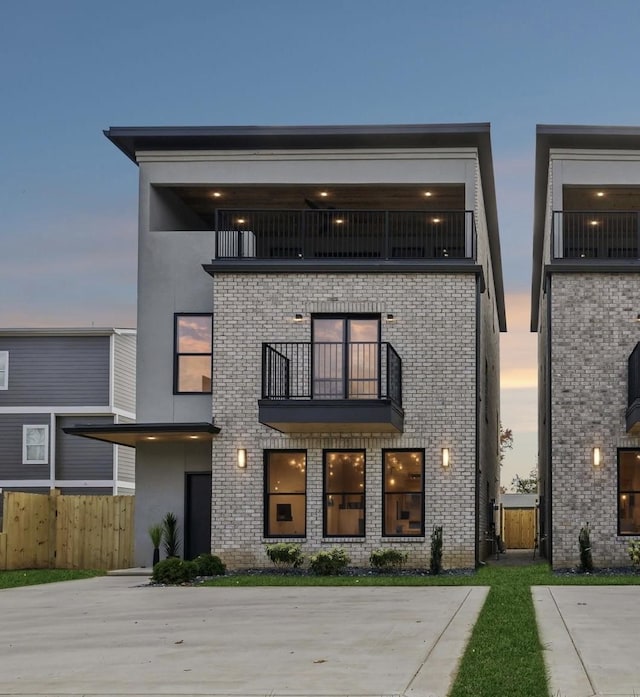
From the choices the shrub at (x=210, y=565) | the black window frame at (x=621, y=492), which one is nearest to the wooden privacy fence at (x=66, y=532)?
the shrub at (x=210, y=565)

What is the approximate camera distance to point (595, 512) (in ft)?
72.9

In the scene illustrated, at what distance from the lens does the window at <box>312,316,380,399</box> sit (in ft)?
72.5

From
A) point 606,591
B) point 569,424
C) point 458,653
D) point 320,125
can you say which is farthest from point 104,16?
point 458,653

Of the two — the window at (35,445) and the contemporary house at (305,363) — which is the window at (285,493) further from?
the window at (35,445)

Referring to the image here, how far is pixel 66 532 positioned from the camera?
87.8 ft

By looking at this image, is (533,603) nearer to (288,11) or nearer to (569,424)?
(569,424)

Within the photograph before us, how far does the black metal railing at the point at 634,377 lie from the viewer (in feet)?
70.6

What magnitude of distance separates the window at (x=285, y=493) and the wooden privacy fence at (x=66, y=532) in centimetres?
451

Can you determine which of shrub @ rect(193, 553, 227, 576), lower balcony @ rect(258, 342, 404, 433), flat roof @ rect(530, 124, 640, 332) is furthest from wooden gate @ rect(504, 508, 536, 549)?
shrub @ rect(193, 553, 227, 576)

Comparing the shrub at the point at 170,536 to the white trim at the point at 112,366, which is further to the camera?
the white trim at the point at 112,366

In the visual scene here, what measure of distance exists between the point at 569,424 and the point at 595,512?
1.84m

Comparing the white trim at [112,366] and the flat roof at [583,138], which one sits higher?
the flat roof at [583,138]

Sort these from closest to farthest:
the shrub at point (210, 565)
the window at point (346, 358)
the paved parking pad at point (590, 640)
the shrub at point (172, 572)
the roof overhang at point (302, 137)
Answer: the paved parking pad at point (590, 640) → the shrub at point (172, 572) → the shrub at point (210, 565) → the window at point (346, 358) → the roof overhang at point (302, 137)

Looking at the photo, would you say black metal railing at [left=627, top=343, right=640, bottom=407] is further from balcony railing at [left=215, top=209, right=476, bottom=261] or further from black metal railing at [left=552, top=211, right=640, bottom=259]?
balcony railing at [left=215, top=209, right=476, bottom=261]
